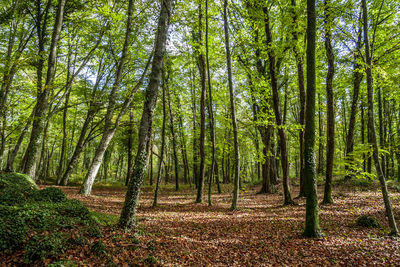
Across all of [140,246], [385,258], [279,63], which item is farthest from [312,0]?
[140,246]

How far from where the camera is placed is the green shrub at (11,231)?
136 inches

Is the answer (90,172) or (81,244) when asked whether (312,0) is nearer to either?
(81,244)

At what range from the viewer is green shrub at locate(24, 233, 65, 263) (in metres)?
3.41

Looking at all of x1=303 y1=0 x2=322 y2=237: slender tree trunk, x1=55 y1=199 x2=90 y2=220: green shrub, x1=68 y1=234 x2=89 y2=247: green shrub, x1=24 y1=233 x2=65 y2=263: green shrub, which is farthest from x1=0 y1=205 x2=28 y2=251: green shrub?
x1=303 y1=0 x2=322 y2=237: slender tree trunk

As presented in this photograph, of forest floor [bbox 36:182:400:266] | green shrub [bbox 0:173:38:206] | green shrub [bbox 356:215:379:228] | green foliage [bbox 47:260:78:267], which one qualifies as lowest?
forest floor [bbox 36:182:400:266]

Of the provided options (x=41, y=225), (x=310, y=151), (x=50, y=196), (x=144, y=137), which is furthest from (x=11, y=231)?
(x=310, y=151)

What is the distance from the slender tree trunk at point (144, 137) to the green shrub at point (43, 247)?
1805mm

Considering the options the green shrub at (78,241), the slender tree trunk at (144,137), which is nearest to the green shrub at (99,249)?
the green shrub at (78,241)

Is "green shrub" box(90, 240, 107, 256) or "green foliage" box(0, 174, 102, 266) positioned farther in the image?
"green shrub" box(90, 240, 107, 256)

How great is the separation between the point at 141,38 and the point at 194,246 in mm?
15150

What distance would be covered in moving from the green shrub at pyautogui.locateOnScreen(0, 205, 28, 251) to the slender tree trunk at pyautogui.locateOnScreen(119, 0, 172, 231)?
87.6 inches

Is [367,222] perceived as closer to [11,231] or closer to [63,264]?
[63,264]

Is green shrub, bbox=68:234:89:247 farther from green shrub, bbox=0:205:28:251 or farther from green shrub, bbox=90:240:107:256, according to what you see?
green shrub, bbox=0:205:28:251

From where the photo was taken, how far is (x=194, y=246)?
546 centimetres
